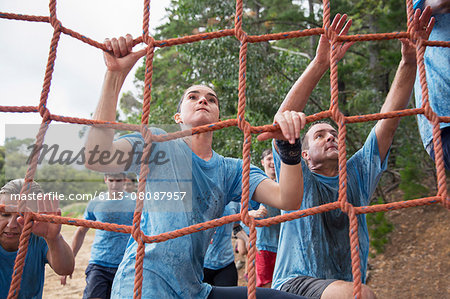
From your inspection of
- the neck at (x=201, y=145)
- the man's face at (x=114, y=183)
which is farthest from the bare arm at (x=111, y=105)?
the man's face at (x=114, y=183)

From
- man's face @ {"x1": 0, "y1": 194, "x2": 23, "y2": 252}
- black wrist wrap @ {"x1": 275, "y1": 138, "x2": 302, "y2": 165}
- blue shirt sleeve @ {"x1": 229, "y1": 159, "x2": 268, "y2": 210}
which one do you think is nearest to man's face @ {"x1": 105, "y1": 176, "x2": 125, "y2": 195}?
man's face @ {"x1": 0, "y1": 194, "x2": 23, "y2": 252}

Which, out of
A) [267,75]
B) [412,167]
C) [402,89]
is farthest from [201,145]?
[412,167]

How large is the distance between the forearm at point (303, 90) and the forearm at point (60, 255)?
84 centimetres

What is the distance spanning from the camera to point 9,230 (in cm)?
137

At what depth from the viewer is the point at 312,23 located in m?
6.16

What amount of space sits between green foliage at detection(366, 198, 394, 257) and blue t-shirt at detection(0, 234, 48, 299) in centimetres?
344

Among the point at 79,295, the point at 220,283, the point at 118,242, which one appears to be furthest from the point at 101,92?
the point at 79,295

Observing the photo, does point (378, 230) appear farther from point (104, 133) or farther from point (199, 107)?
point (104, 133)

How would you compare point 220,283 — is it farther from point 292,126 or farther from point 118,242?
point 292,126

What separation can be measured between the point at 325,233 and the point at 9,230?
1178 millimetres

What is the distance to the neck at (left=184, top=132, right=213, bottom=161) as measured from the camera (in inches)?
48.8

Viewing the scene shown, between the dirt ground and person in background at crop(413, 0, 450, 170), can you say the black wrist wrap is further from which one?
the dirt ground

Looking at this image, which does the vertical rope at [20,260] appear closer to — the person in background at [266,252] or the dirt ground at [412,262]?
the person in background at [266,252]

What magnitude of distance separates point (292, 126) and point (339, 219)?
0.59 m
